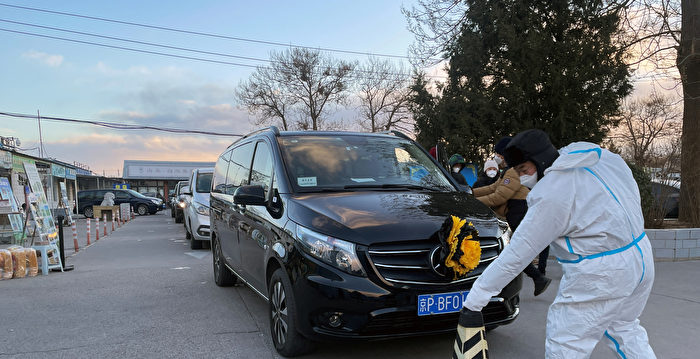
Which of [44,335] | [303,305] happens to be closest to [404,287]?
[303,305]

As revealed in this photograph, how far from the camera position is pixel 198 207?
405 inches

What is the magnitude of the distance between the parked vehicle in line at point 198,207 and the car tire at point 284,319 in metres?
6.92

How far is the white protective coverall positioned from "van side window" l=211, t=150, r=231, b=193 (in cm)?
445

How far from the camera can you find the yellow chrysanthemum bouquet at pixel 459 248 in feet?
10.00

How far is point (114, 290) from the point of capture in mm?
6211

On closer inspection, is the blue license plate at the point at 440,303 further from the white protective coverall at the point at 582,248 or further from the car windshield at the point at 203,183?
the car windshield at the point at 203,183

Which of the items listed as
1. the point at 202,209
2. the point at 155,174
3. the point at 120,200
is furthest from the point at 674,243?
the point at 155,174

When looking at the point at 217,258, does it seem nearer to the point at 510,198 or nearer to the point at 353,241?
the point at 353,241

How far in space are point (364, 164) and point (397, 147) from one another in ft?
1.93

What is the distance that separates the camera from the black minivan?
3.00m

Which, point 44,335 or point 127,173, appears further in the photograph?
point 127,173

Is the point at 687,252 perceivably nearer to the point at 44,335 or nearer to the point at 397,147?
the point at 397,147

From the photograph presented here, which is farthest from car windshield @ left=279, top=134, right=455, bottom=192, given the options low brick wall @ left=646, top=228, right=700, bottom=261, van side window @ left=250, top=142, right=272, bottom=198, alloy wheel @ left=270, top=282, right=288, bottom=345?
low brick wall @ left=646, top=228, right=700, bottom=261

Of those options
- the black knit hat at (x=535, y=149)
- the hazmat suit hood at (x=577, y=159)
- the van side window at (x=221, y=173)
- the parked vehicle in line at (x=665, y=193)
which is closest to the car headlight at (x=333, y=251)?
the black knit hat at (x=535, y=149)
